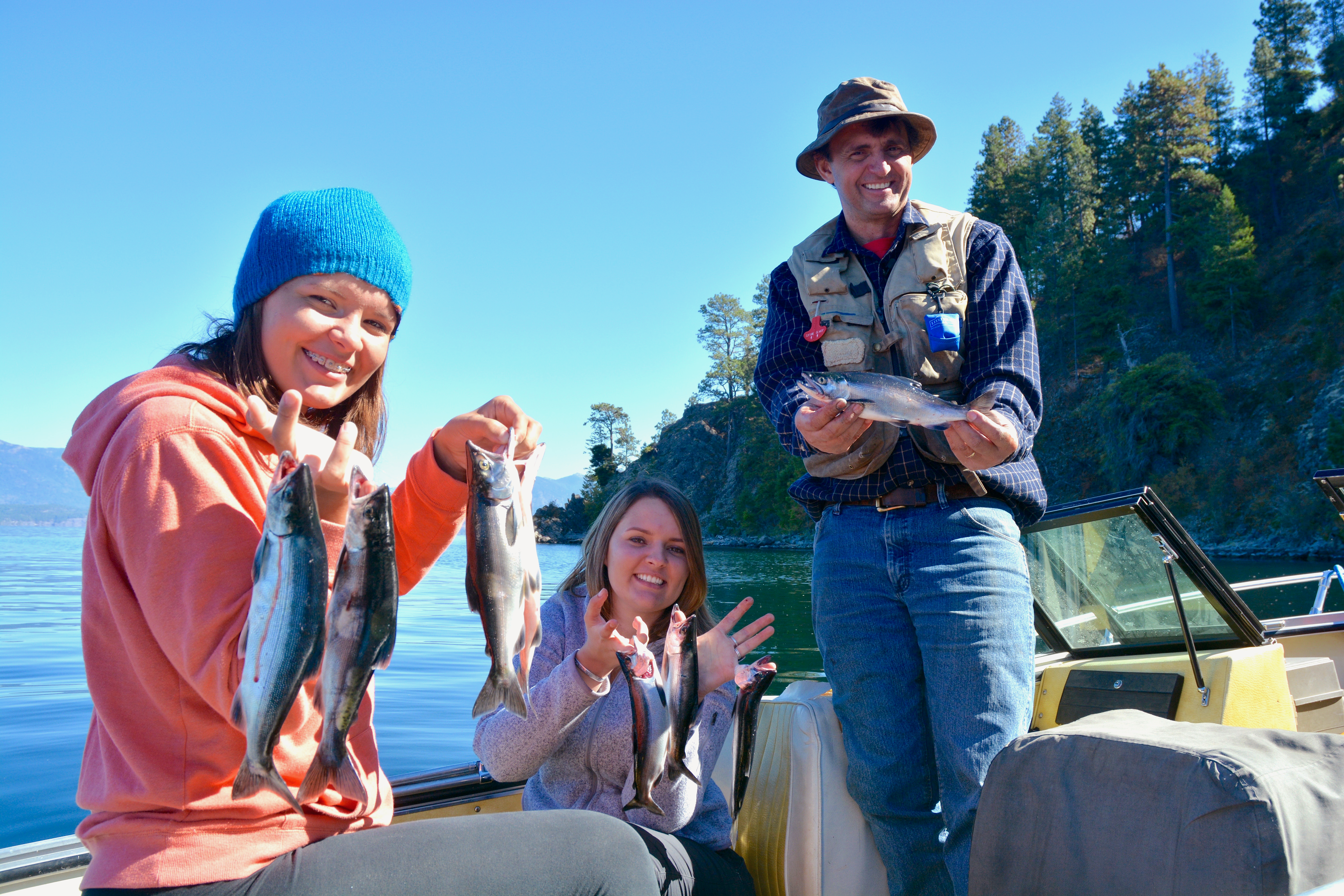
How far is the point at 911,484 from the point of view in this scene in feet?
10.5

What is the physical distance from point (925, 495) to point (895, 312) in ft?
2.53

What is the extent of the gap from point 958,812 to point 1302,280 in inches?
2598

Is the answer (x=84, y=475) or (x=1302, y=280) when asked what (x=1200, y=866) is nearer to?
(x=84, y=475)

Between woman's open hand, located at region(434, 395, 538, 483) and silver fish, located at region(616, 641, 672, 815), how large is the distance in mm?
928

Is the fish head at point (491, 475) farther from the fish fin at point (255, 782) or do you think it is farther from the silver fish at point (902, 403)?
the silver fish at point (902, 403)

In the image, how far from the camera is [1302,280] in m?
53.8

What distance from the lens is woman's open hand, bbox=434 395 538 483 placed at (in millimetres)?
2018

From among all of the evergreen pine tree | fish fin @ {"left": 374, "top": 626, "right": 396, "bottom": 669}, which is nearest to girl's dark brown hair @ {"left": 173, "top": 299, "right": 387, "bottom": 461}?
fish fin @ {"left": 374, "top": 626, "right": 396, "bottom": 669}

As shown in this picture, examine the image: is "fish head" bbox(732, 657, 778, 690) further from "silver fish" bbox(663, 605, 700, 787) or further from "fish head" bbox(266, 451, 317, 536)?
"fish head" bbox(266, 451, 317, 536)

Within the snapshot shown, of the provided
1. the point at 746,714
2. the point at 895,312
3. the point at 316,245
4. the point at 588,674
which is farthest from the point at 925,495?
the point at 316,245

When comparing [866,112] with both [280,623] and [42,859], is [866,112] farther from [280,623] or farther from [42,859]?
[42,859]

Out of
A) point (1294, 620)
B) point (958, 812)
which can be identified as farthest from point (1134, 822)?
point (1294, 620)

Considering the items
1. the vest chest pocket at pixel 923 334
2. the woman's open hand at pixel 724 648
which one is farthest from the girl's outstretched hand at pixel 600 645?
the vest chest pocket at pixel 923 334

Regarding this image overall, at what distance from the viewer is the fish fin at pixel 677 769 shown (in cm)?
274
